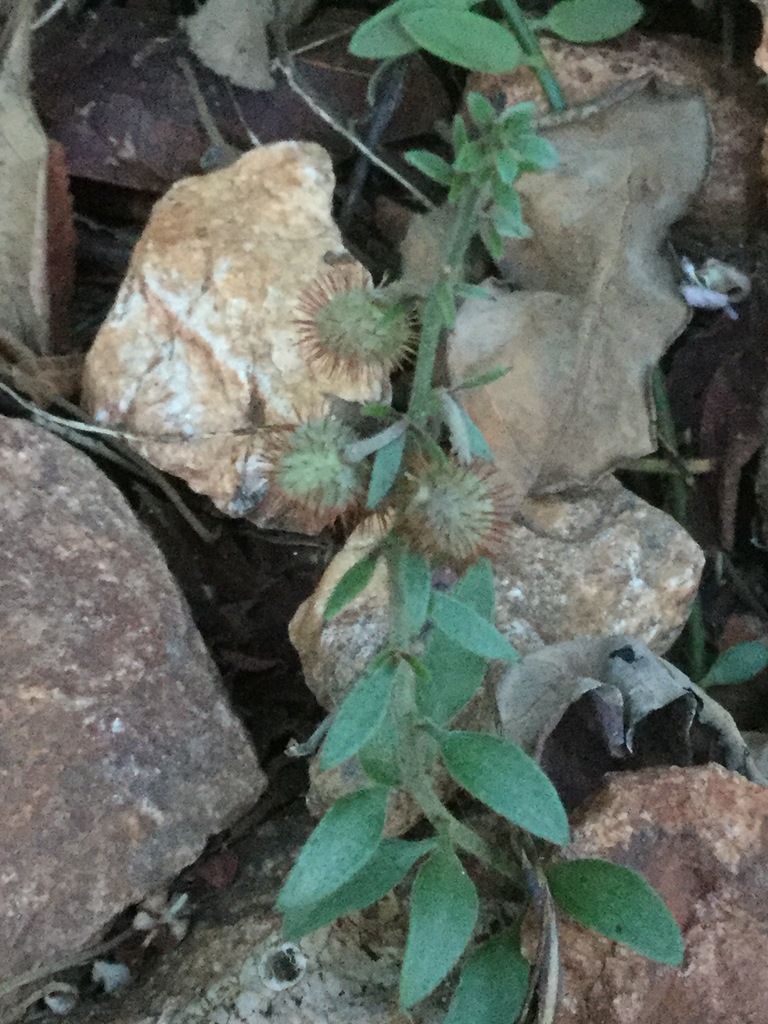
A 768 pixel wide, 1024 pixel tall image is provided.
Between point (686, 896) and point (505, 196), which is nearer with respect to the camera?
point (505, 196)

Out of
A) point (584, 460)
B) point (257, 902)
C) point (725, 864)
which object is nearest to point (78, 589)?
point (257, 902)

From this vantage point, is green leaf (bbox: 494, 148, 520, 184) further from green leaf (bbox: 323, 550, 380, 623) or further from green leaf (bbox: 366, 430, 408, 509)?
green leaf (bbox: 323, 550, 380, 623)

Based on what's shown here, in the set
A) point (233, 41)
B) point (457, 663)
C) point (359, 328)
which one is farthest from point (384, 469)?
point (233, 41)

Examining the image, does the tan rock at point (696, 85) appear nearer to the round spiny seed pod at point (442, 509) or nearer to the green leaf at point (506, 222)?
the green leaf at point (506, 222)

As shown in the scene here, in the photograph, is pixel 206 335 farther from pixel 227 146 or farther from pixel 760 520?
pixel 760 520

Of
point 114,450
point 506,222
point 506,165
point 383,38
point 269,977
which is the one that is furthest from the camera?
point 114,450

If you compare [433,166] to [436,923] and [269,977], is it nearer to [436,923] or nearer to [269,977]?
[436,923]
